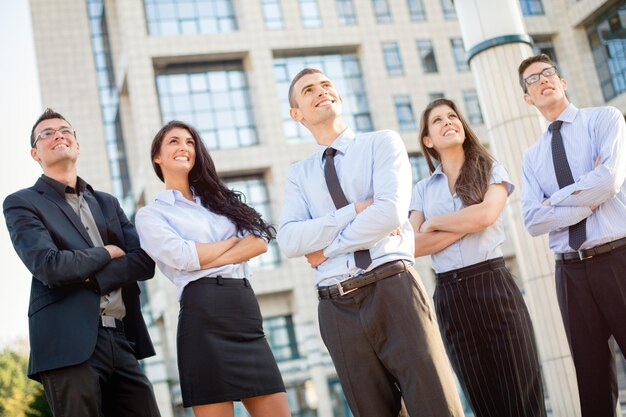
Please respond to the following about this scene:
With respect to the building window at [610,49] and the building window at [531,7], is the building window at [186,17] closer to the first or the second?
the building window at [531,7]

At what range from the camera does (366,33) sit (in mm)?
25125

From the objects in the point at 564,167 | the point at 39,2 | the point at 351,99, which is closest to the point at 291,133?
the point at 351,99

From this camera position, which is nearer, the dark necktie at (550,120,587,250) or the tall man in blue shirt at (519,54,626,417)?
the tall man in blue shirt at (519,54,626,417)

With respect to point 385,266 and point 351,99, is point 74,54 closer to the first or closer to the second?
point 351,99

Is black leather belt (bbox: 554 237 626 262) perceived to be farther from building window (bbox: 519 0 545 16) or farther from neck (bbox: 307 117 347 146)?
building window (bbox: 519 0 545 16)

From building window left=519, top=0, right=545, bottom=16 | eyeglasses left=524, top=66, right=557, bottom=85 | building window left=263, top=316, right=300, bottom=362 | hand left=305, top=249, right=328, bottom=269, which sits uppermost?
building window left=519, top=0, right=545, bottom=16

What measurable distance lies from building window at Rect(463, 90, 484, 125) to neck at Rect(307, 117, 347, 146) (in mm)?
22699

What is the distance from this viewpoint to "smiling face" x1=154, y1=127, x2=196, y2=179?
3.59 meters

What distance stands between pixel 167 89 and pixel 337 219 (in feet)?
71.2

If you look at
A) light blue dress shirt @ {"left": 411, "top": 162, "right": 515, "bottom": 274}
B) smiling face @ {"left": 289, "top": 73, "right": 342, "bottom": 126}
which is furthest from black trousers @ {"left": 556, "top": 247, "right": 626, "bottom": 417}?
smiling face @ {"left": 289, "top": 73, "right": 342, "bottom": 126}

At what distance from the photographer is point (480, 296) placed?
3.40 metres

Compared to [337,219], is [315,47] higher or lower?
higher

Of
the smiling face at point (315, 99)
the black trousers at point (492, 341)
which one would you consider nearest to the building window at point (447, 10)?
the black trousers at point (492, 341)

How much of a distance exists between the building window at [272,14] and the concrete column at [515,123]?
61.1 feet
